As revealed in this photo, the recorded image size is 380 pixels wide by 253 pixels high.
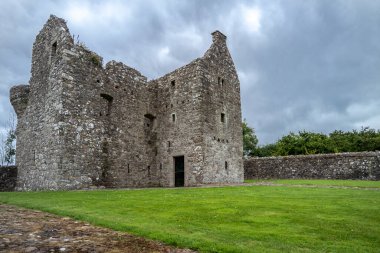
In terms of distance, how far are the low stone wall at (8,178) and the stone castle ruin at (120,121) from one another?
629 millimetres

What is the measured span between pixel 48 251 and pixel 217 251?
239 cm

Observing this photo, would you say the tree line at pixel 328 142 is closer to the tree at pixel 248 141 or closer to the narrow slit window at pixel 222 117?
the tree at pixel 248 141

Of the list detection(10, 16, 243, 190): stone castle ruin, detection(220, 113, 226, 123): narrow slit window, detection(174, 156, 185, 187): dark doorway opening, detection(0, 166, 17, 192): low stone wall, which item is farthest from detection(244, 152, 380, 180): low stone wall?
detection(0, 166, 17, 192): low stone wall

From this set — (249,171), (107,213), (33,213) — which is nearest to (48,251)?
(107,213)

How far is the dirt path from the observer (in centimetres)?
461

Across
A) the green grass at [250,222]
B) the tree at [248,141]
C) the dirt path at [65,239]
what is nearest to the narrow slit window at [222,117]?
the green grass at [250,222]

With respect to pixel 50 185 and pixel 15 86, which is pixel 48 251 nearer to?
pixel 50 185

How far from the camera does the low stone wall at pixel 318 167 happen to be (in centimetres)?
2211

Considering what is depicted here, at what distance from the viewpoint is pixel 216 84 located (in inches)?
863

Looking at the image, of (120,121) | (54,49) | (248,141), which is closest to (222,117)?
(120,121)

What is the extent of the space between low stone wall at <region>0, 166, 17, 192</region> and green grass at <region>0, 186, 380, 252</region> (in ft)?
39.8

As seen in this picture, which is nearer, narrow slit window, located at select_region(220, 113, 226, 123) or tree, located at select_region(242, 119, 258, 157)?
narrow slit window, located at select_region(220, 113, 226, 123)

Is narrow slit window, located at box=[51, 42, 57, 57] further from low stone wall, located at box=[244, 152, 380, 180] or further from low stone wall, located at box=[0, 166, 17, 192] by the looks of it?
low stone wall, located at box=[244, 152, 380, 180]

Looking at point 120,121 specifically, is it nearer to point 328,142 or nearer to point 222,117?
point 222,117
